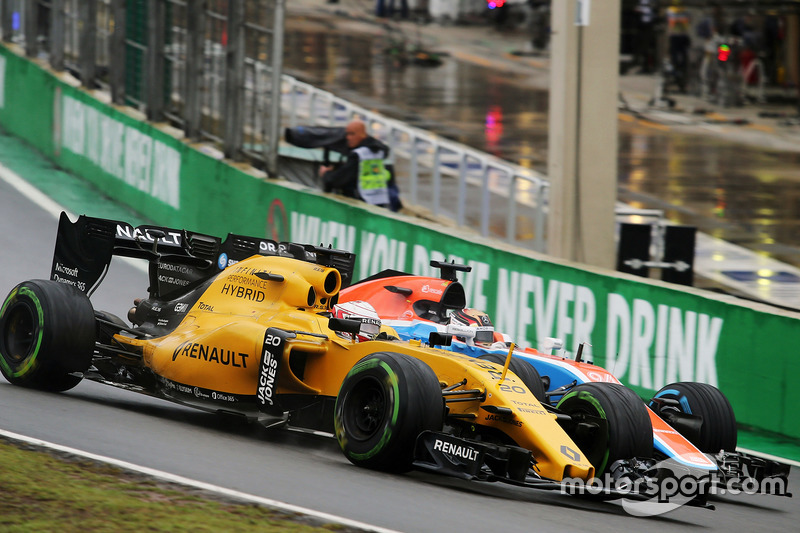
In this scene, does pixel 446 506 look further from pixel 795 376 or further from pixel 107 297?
pixel 107 297

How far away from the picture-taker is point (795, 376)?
11.2 m

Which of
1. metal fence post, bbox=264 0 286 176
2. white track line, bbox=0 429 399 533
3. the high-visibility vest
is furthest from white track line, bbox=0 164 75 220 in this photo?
white track line, bbox=0 429 399 533

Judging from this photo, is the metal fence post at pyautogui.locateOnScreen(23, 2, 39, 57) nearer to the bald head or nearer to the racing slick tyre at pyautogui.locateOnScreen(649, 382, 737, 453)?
the bald head

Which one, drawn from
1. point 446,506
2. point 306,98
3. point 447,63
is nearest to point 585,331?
point 446,506

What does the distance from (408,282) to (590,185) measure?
4.32 meters

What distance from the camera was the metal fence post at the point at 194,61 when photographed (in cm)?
1984

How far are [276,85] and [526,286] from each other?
6002mm

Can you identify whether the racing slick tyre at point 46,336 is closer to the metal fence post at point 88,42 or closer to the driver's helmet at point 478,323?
the driver's helmet at point 478,323

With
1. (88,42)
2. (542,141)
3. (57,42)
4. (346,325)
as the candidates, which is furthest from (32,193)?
(542,141)

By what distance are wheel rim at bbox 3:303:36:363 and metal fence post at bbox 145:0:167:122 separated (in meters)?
10.9

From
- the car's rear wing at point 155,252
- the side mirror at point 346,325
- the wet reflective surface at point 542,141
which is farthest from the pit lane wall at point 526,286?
the wet reflective surface at point 542,141

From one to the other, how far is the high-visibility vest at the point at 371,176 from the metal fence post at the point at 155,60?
4.96m

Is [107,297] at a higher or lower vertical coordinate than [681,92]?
lower

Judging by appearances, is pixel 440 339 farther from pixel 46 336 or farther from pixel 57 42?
pixel 57 42
